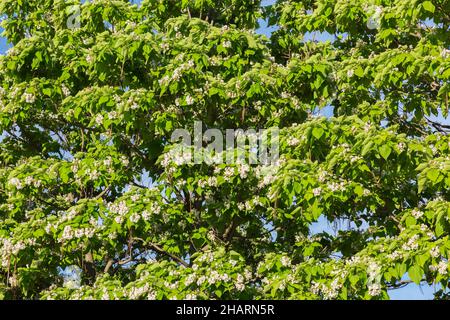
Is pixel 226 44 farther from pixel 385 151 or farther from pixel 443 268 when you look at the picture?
pixel 443 268

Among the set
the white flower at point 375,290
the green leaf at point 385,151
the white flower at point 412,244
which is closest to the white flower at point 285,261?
the white flower at point 375,290

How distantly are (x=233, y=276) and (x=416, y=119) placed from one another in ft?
16.1

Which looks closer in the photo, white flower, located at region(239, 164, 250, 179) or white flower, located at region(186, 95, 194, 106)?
white flower, located at region(239, 164, 250, 179)

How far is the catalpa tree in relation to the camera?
12086 mm

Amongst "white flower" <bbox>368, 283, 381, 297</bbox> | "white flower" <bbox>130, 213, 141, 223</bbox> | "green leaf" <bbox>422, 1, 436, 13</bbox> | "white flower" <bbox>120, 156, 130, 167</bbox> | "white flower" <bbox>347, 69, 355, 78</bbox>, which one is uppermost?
"green leaf" <bbox>422, 1, 436, 13</bbox>

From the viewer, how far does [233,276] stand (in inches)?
477

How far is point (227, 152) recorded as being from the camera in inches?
522

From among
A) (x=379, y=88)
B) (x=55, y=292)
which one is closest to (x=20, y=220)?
(x=55, y=292)

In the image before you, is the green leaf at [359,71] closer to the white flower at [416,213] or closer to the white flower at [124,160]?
the white flower at [416,213]

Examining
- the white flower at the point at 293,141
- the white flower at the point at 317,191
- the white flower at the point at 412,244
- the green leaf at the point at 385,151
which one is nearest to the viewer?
the white flower at the point at 412,244

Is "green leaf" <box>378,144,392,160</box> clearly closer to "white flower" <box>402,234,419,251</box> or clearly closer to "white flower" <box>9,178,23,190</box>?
"white flower" <box>402,234,419,251</box>

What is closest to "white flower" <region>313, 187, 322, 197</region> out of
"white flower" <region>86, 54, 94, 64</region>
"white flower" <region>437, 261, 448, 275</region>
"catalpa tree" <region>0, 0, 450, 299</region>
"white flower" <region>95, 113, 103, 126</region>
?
"catalpa tree" <region>0, 0, 450, 299</region>

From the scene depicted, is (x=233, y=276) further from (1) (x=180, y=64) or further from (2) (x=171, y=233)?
(1) (x=180, y=64)

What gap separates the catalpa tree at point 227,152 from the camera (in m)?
12.1
